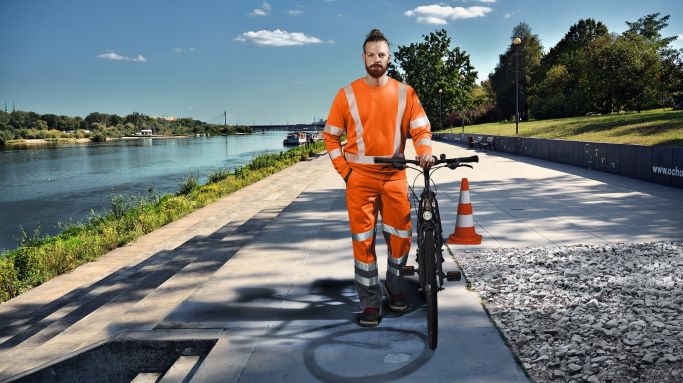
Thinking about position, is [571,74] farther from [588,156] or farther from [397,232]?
[397,232]

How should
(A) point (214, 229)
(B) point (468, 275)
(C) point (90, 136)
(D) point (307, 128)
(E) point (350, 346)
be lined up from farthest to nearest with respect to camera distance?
(D) point (307, 128), (C) point (90, 136), (A) point (214, 229), (B) point (468, 275), (E) point (350, 346)

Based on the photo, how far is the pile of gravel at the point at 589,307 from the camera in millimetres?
2977

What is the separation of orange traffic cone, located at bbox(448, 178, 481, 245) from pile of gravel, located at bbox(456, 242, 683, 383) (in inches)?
14.6

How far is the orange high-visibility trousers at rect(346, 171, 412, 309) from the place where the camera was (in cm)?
361

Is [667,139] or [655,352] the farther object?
[667,139]

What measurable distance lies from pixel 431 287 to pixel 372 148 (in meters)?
1.03

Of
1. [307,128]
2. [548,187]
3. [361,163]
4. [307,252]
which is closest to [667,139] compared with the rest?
[548,187]

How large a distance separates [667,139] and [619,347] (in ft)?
63.2

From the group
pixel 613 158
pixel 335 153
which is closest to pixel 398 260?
pixel 335 153

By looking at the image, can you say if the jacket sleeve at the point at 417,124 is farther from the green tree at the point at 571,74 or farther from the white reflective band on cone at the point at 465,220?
the green tree at the point at 571,74

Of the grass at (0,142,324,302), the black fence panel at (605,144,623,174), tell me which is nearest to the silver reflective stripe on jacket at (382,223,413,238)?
the grass at (0,142,324,302)

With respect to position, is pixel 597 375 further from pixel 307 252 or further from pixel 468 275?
pixel 307 252

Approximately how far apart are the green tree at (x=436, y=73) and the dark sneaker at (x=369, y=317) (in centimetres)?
7912

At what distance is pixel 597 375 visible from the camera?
285cm
